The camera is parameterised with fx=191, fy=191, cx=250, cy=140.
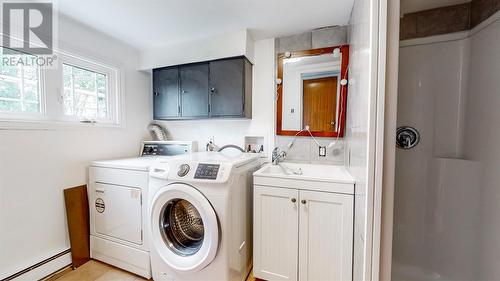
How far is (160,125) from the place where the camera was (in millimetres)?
2576

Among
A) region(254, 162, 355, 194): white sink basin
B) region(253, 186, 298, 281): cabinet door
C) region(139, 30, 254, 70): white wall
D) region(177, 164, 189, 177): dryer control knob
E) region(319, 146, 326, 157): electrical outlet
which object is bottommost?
region(253, 186, 298, 281): cabinet door

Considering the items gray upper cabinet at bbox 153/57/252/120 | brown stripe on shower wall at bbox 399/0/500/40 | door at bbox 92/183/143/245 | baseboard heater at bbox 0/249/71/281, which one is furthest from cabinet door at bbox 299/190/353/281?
baseboard heater at bbox 0/249/71/281

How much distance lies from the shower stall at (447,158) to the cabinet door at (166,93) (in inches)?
84.5

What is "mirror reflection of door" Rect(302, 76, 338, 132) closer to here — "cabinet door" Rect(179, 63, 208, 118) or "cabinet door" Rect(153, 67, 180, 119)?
"cabinet door" Rect(179, 63, 208, 118)

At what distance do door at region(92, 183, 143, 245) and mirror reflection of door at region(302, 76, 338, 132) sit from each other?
168 cm

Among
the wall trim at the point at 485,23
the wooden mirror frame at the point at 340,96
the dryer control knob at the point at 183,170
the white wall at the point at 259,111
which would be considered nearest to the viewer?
the wall trim at the point at 485,23

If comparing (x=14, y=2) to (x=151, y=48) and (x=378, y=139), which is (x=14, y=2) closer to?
(x=151, y=48)

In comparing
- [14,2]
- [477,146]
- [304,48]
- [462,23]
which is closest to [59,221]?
[14,2]

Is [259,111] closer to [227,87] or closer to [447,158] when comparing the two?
[227,87]

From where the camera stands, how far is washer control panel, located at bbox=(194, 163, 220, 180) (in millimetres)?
1298

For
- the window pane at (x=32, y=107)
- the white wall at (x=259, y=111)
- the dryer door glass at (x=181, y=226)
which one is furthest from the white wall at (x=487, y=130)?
the window pane at (x=32, y=107)

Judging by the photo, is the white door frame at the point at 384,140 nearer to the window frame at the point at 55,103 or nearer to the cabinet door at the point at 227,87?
the cabinet door at the point at 227,87

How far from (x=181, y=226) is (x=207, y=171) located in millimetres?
603

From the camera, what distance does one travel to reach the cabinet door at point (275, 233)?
140 cm
